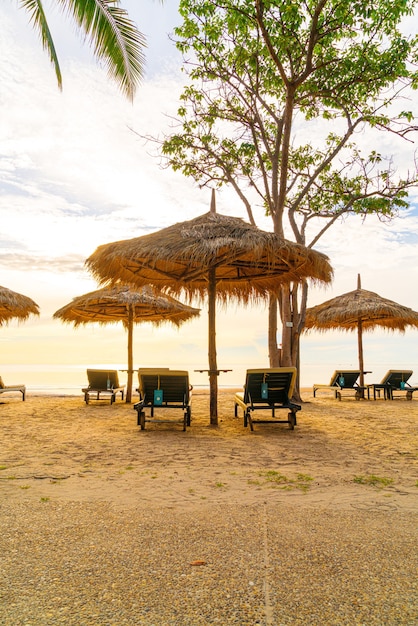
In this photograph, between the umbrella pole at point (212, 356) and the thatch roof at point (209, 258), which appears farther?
the umbrella pole at point (212, 356)

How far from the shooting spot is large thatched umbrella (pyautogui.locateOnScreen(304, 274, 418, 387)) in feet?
38.5

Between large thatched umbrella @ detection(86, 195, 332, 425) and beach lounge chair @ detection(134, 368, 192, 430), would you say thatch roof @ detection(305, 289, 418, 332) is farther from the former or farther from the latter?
beach lounge chair @ detection(134, 368, 192, 430)

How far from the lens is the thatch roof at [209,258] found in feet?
20.0

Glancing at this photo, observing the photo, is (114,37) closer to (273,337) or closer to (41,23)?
(41,23)

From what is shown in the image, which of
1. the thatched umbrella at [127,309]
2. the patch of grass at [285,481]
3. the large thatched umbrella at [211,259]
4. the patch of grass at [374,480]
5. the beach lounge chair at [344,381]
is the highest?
the large thatched umbrella at [211,259]

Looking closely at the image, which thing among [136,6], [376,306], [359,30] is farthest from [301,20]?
[376,306]

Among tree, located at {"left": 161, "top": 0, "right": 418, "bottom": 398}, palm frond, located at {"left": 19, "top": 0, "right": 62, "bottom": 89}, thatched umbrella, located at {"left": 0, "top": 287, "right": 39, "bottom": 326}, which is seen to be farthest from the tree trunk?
palm frond, located at {"left": 19, "top": 0, "right": 62, "bottom": 89}

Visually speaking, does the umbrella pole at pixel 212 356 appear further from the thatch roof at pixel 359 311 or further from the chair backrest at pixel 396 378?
the chair backrest at pixel 396 378

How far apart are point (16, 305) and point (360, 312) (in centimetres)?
850

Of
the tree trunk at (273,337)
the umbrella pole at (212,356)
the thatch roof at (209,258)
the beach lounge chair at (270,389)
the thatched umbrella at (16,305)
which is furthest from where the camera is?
the thatched umbrella at (16,305)

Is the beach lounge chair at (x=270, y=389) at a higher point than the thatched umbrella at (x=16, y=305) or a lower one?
lower

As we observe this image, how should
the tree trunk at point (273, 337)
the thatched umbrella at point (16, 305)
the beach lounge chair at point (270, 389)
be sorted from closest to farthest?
the beach lounge chair at point (270, 389), the tree trunk at point (273, 337), the thatched umbrella at point (16, 305)

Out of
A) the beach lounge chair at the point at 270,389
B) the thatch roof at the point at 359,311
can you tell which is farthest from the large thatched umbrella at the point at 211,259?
the thatch roof at the point at 359,311

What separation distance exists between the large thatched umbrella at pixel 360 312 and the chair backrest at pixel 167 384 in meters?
6.71
